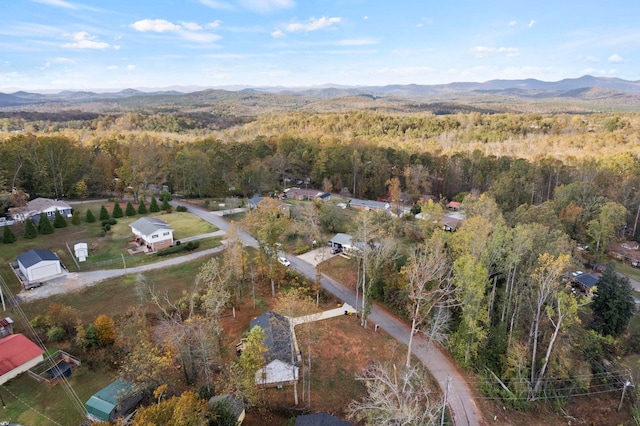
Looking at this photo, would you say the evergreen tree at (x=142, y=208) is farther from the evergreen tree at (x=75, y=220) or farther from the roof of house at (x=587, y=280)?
the roof of house at (x=587, y=280)

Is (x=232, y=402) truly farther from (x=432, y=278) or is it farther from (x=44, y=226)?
(x=44, y=226)

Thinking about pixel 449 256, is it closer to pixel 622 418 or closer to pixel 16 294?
pixel 622 418

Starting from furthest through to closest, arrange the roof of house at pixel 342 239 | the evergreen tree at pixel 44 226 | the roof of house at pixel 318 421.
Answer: the evergreen tree at pixel 44 226 < the roof of house at pixel 342 239 < the roof of house at pixel 318 421

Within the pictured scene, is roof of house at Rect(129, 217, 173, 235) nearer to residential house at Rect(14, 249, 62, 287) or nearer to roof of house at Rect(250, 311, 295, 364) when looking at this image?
residential house at Rect(14, 249, 62, 287)

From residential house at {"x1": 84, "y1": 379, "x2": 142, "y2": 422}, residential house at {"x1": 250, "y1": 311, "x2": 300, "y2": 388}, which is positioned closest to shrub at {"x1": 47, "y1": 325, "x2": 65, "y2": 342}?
residential house at {"x1": 84, "y1": 379, "x2": 142, "y2": 422}

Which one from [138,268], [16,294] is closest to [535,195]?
[138,268]

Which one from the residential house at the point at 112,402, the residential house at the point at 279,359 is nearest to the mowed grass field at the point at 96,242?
the residential house at the point at 112,402
